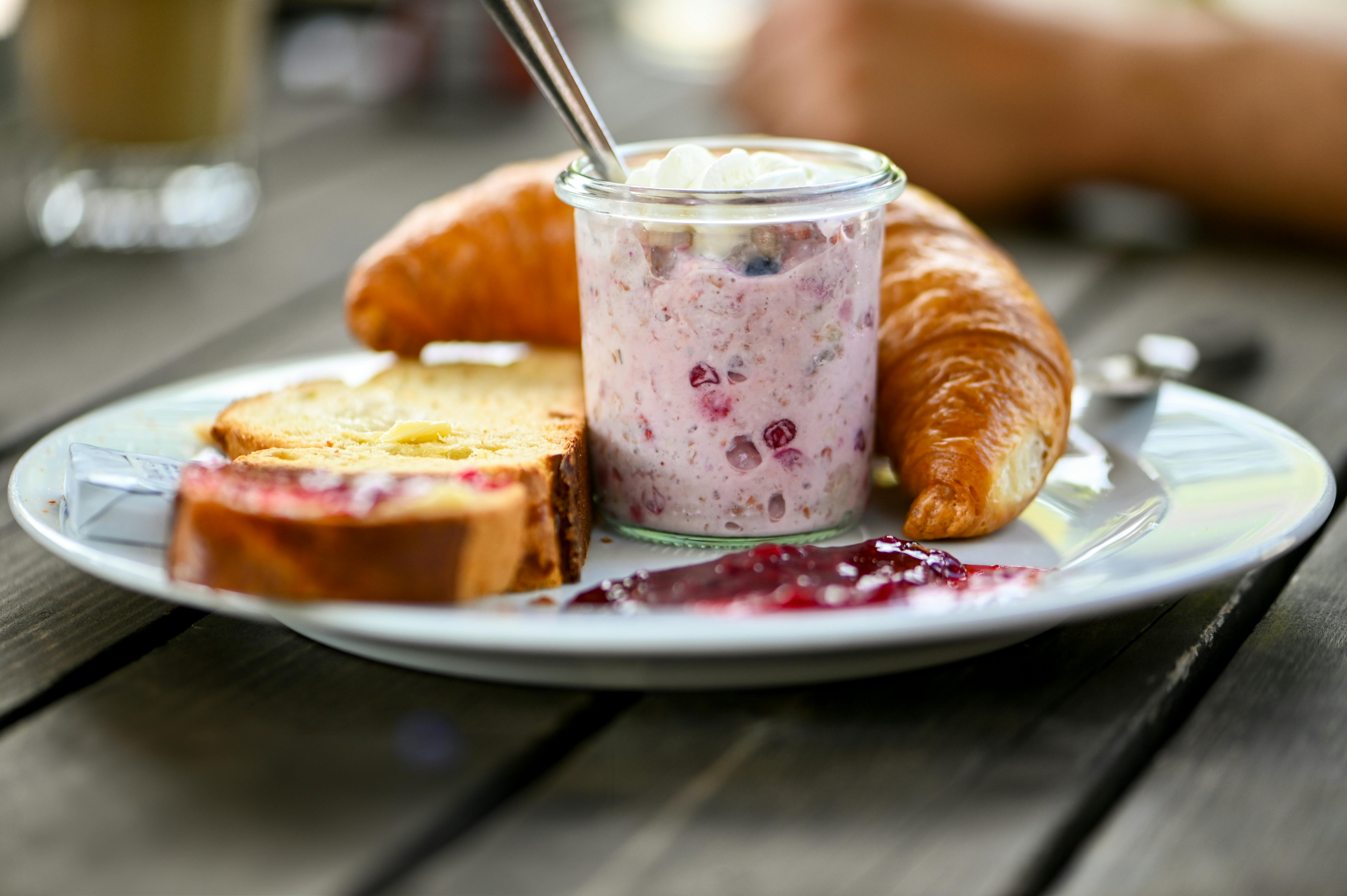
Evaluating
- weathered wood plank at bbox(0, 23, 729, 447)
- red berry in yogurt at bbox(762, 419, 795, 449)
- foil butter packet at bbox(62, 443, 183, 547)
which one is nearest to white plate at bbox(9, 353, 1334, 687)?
foil butter packet at bbox(62, 443, 183, 547)

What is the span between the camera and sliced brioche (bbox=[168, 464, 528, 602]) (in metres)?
1.09

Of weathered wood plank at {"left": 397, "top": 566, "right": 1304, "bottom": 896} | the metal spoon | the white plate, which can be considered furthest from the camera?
the metal spoon

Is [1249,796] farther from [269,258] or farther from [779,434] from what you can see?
[269,258]

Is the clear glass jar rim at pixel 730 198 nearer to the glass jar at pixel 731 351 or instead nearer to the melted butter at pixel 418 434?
the glass jar at pixel 731 351

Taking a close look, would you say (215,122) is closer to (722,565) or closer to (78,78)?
(78,78)

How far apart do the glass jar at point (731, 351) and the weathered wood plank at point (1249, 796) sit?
17.4 inches

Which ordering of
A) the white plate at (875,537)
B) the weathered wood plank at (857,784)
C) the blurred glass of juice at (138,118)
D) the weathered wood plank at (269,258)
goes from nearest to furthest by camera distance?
the weathered wood plank at (857,784)
the white plate at (875,537)
the weathered wood plank at (269,258)
the blurred glass of juice at (138,118)

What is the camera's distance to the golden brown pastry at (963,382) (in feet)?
4.66

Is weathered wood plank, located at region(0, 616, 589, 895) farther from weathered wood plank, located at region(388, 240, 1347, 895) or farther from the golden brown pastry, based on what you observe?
the golden brown pastry

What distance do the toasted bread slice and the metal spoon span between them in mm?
283

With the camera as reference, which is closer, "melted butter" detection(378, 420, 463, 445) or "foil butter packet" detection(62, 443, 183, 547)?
"foil butter packet" detection(62, 443, 183, 547)

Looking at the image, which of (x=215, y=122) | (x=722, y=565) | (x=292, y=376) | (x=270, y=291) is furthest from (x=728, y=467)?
(x=215, y=122)

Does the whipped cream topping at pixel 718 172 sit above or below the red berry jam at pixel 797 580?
above

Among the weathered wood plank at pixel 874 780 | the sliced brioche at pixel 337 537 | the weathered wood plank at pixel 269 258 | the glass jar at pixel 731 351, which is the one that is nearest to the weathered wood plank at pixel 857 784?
the weathered wood plank at pixel 874 780
